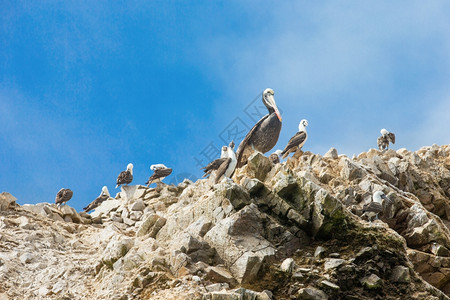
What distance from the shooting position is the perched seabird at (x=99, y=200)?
77.9 ft

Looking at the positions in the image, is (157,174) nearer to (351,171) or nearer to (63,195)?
(63,195)

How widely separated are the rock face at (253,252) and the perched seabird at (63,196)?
5998mm

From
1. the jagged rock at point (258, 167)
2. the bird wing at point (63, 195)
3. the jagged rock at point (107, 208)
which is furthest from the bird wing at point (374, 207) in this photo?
the bird wing at point (63, 195)

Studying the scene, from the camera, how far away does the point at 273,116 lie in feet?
56.0

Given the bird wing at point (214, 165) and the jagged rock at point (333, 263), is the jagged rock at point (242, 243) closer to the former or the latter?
the jagged rock at point (333, 263)

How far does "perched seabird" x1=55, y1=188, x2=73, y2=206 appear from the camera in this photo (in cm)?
2186

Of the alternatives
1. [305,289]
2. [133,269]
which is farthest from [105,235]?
[305,289]

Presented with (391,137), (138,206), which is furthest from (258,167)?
(391,137)

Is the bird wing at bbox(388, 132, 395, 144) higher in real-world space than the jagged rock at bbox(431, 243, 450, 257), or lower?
higher

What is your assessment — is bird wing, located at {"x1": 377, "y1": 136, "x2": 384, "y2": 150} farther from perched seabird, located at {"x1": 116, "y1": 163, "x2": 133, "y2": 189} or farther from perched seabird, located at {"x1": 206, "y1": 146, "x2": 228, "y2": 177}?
perched seabird, located at {"x1": 116, "y1": 163, "x2": 133, "y2": 189}

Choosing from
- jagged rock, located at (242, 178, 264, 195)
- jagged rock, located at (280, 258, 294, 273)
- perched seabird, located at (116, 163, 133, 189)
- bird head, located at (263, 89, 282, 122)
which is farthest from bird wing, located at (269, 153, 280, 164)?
jagged rock, located at (280, 258, 294, 273)

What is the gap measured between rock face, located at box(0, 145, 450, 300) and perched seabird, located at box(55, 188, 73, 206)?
6.00 meters

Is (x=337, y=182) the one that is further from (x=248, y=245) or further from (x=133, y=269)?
(x=133, y=269)

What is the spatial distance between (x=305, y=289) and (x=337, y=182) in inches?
299
